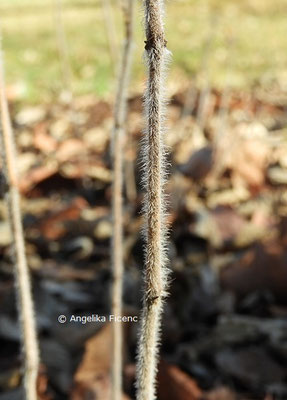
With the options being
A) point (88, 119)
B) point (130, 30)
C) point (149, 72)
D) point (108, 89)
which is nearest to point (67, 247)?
point (130, 30)

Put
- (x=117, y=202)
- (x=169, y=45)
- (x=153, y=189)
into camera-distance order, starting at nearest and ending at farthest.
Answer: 1. (x=153, y=189)
2. (x=117, y=202)
3. (x=169, y=45)

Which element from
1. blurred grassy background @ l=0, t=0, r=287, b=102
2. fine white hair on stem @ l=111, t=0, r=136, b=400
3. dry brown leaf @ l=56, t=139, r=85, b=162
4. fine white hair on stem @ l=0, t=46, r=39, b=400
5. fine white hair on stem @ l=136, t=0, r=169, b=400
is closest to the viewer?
fine white hair on stem @ l=136, t=0, r=169, b=400

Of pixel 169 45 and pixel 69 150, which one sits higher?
pixel 169 45

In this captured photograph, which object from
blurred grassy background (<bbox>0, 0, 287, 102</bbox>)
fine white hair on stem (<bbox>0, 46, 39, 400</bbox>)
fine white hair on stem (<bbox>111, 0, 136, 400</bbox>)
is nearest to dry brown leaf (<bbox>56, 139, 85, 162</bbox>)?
blurred grassy background (<bbox>0, 0, 287, 102</bbox>)

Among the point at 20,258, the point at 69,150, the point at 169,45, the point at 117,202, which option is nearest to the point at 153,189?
the point at 20,258

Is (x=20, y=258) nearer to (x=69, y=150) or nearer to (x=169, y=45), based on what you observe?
(x=69, y=150)

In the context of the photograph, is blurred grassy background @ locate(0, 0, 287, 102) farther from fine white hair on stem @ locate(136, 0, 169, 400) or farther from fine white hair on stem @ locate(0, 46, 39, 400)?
fine white hair on stem @ locate(136, 0, 169, 400)

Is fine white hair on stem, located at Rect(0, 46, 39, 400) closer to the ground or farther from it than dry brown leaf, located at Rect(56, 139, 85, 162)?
farther from it
